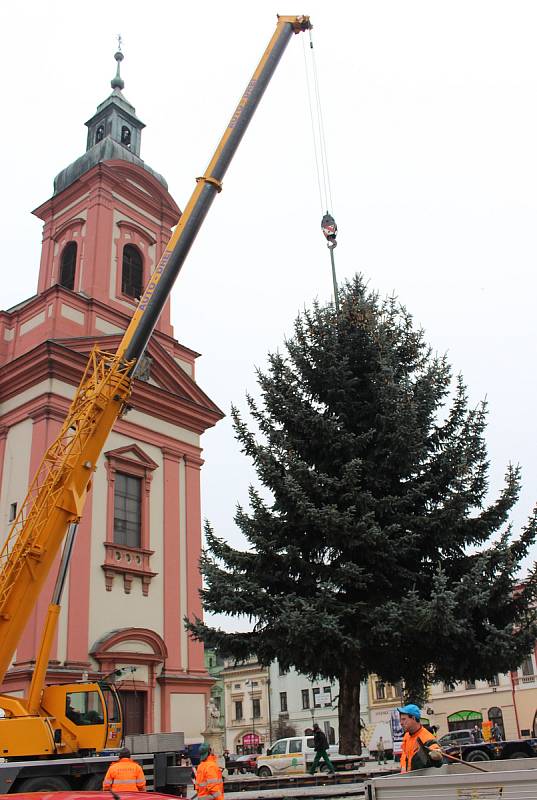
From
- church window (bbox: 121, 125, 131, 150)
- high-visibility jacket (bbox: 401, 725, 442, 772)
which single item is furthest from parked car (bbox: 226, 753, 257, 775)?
high-visibility jacket (bbox: 401, 725, 442, 772)

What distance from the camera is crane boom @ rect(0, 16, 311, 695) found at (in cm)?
1227

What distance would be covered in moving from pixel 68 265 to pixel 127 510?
28.9ft

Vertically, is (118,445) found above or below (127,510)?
above

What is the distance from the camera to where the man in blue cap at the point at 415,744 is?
7516 millimetres

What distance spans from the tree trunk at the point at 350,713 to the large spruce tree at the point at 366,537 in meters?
0.02

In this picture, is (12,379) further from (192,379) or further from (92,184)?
(92,184)

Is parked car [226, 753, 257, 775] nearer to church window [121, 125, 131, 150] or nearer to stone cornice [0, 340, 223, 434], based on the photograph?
stone cornice [0, 340, 223, 434]

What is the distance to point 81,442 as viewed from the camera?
1283 cm

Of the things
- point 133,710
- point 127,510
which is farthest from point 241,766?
point 127,510

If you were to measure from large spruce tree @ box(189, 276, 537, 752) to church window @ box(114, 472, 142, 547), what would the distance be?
717cm

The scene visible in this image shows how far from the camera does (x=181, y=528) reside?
75.7 ft

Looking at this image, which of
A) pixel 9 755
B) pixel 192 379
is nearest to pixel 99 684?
pixel 9 755

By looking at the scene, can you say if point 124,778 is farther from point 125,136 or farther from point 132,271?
point 125,136

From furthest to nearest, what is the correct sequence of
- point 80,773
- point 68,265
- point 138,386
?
point 68,265 → point 138,386 → point 80,773
